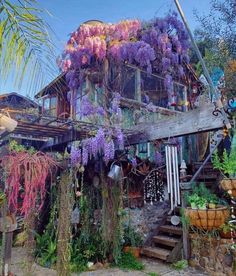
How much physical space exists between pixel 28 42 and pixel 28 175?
227 centimetres

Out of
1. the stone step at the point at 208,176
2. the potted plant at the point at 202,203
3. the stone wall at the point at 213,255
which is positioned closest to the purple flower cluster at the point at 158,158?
the stone step at the point at 208,176

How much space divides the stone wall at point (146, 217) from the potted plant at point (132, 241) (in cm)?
20

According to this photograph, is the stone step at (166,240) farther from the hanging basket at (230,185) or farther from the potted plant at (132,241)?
the hanging basket at (230,185)

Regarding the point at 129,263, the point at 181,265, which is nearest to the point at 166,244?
the point at 181,265

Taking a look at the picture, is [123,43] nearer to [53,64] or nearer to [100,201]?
[100,201]

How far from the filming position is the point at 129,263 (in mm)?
5152

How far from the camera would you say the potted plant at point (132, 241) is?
18.4ft

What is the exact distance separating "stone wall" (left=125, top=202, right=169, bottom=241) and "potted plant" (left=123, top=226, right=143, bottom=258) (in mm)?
195

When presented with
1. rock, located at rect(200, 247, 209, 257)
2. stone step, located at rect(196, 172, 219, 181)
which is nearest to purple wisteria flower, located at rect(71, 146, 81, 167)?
rock, located at rect(200, 247, 209, 257)

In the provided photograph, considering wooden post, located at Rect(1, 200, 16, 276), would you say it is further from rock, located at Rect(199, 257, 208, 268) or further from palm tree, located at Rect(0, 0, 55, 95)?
rock, located at Rect(199, 257, 208, 268)

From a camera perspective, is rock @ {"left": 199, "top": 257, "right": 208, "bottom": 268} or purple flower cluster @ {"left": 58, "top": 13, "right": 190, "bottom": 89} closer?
rock @ {"left": 199, "top": 257, "right": 208, "bottom": 268}

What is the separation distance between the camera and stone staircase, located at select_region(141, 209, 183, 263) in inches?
202

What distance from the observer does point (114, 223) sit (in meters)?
Answer: 5.30

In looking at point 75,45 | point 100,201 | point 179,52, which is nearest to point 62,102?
point 75,45
